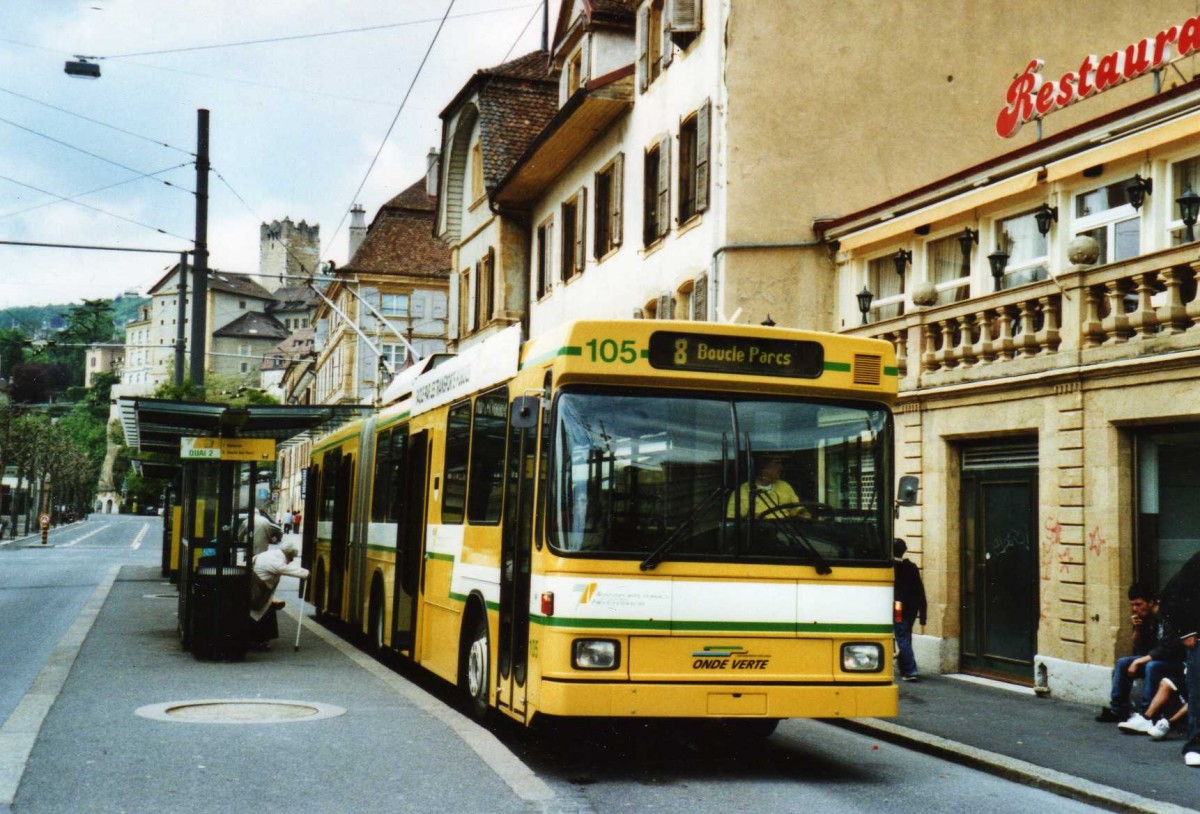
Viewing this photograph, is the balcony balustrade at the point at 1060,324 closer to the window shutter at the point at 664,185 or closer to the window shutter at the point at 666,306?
the window shutter at the point at 666,306

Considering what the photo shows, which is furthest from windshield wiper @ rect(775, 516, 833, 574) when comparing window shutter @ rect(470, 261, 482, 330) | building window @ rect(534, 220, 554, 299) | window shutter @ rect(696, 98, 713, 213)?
window shutter @ rect(470, 261, 482, 330)

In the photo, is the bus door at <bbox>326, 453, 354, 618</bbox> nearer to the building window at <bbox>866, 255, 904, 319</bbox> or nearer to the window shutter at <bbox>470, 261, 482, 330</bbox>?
the building window at <bbox>866, 255, 904, 319</bbox>

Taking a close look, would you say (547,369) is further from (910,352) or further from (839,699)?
(910,352)

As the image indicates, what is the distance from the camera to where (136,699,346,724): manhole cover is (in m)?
11.3

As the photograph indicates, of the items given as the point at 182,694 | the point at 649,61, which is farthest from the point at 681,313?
the point at 182,694

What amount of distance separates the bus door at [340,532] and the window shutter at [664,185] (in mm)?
7674

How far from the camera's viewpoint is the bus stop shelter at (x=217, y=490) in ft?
52.8

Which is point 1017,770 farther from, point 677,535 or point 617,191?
point 617,191

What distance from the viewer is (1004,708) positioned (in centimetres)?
1415

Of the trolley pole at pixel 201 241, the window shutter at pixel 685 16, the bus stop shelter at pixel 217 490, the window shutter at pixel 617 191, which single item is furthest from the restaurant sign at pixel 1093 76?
the trolley pole at pixel 201 241

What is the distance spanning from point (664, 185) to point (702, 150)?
1.89 m

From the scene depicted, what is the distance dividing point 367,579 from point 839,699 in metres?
8.90

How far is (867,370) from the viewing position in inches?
398

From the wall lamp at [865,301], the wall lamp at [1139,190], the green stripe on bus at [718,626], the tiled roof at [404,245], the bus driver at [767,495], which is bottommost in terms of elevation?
the green stripe on bus at [718,626]
